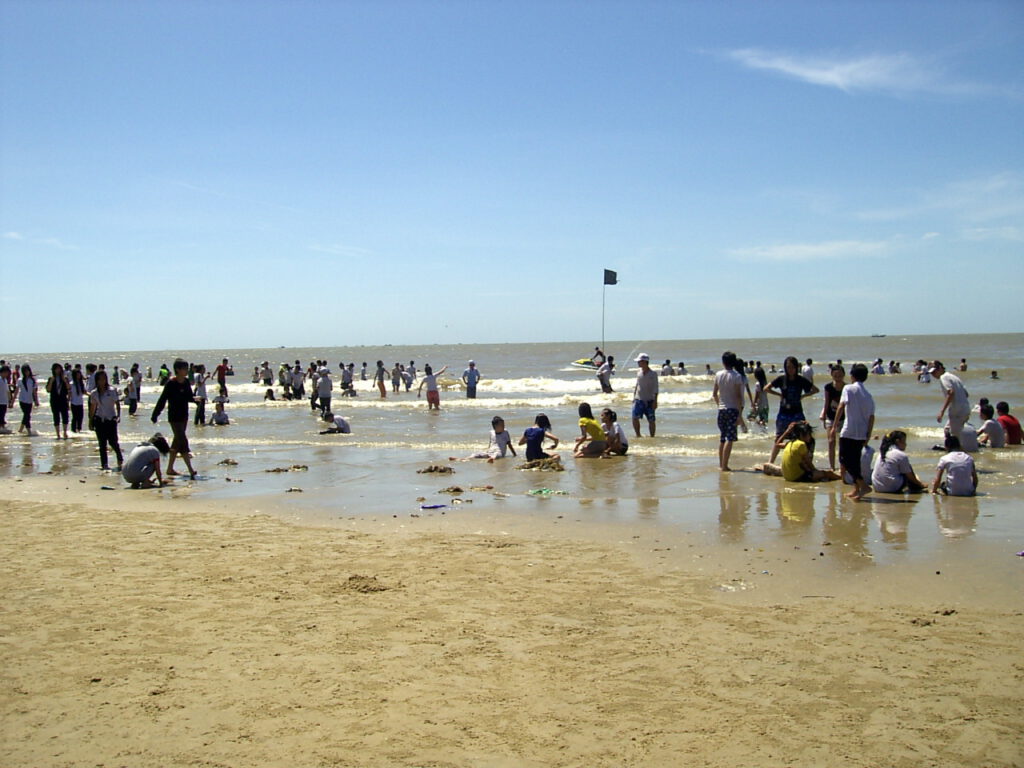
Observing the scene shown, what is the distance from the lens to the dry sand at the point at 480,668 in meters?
3.65

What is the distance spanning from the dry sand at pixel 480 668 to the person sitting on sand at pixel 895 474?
3.94m

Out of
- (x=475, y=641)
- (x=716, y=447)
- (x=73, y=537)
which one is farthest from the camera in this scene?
(x=716, y=447)

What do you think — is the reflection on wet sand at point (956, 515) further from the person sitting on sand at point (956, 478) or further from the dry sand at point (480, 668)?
the dry sand at point (480, 668)

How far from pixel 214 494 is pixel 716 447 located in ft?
31.0

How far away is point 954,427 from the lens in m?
13.3

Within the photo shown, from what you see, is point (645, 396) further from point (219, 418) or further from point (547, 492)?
point (219, 418)

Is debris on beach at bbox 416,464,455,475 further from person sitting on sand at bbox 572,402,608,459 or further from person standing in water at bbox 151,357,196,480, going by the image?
person standing in water at bbox 151,357,196,480

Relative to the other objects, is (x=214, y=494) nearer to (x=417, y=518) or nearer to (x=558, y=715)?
(x=417, y=518)

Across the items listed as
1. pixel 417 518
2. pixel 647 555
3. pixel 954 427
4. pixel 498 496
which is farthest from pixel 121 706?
pixel 954 427

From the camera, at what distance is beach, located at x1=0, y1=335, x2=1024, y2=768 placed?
12.2 ft

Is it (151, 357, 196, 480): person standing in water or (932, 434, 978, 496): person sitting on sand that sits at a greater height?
(151, 357, 196, 480): person standing in water

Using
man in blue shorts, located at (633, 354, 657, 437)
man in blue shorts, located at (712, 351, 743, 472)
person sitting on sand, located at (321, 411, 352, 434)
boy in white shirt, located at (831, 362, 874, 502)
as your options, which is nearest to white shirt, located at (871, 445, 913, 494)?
boy in white shirt, located at (831, 362, 874, 502)

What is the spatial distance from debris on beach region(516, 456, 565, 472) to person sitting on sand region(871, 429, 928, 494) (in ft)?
14.8

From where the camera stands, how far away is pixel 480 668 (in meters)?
4.55
